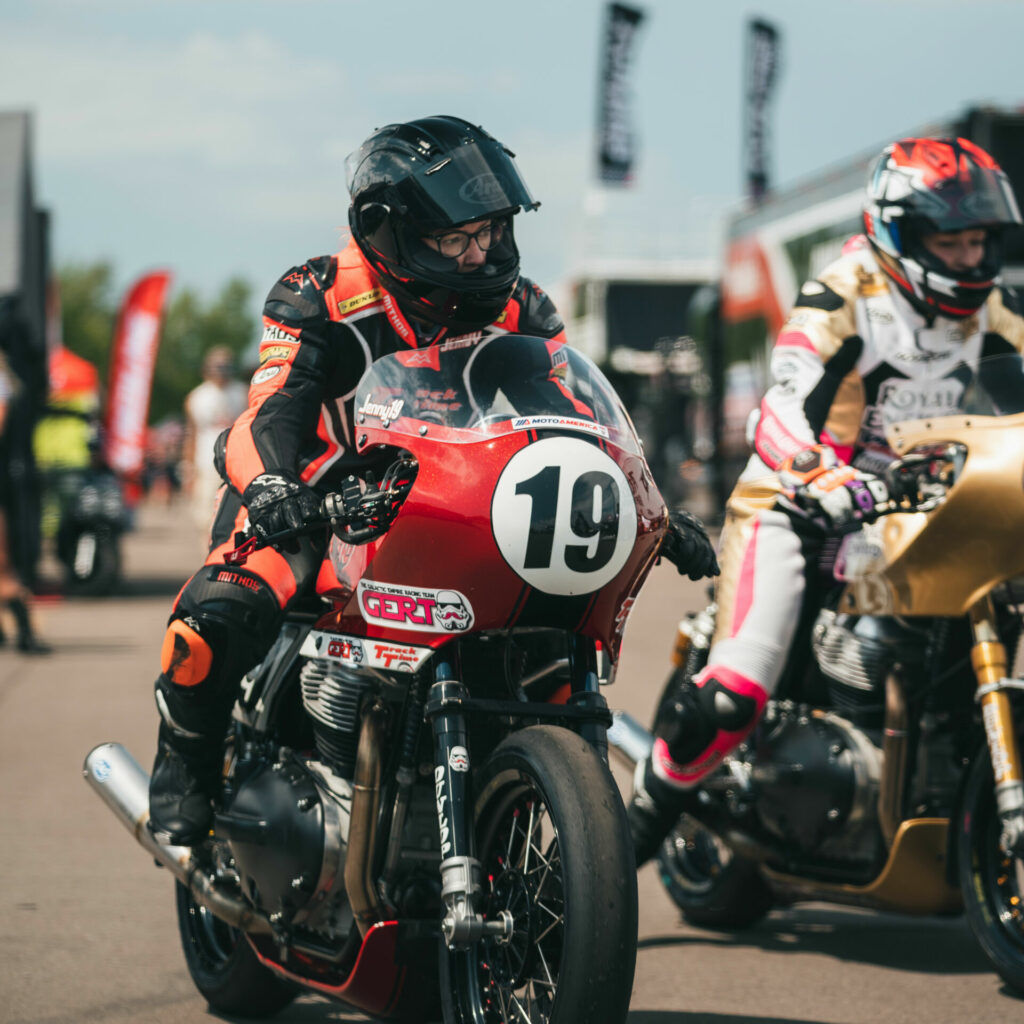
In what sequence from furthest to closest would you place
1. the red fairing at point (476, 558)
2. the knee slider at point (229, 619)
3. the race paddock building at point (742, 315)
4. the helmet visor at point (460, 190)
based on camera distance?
the race paddock building at point (742, 315), the knee slider at point (229, 619), the helmet visor at point (460, 190), the red fairing at point (476, 558)

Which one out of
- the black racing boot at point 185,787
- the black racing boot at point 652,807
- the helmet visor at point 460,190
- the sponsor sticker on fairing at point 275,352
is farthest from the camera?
the black racing boot at point 652,807

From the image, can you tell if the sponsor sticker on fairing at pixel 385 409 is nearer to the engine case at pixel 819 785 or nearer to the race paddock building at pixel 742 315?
the engine case at pixel 819 785

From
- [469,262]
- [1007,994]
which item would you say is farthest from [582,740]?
[1007,994]

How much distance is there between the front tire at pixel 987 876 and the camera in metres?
4.34

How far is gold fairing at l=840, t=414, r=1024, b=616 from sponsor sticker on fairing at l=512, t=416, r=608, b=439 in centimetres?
143

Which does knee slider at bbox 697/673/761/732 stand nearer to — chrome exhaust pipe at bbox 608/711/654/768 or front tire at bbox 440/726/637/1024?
chrome exhaust pipe at bbox 608/711/654/768

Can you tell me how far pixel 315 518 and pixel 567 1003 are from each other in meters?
1.01

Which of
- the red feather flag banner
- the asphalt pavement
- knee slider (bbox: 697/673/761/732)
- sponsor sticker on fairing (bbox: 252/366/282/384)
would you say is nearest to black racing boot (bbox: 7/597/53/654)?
the asphalt pavement

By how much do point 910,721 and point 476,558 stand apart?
1906 mm

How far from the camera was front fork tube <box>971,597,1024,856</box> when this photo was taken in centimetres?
416

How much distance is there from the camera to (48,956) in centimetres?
475

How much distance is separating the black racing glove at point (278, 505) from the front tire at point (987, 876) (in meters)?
1.99

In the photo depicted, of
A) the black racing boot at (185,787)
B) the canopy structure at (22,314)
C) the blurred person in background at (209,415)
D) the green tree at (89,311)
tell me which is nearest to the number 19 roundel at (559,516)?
the black racing boot at (185,787)

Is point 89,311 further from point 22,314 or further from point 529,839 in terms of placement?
point 529,839
